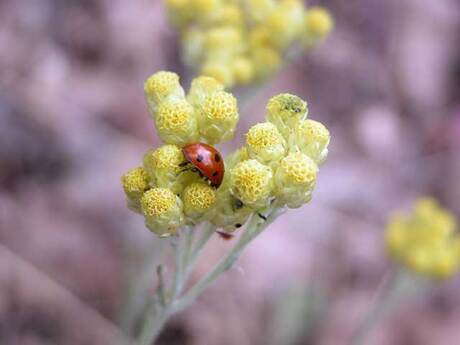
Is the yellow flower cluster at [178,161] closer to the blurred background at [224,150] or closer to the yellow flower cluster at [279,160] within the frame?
the yellow flower cluster at [279,160]

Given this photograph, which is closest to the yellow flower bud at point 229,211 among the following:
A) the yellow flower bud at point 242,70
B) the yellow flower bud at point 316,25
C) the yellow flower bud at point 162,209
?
the yellow flower bud at point 162,209

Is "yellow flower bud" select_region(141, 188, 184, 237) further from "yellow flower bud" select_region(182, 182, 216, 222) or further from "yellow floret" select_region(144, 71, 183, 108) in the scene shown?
"yellow floret" select_region(144, 71, 183, 108)

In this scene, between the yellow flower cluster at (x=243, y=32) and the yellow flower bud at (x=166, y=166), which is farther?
the yellow flower cluster at (x=243, y=32)

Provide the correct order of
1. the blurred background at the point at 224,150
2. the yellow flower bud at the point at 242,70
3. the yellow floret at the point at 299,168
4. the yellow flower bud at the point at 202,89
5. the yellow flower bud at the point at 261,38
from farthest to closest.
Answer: the blurred background at the point at 224,150
the yellow flower bud at the point at 261,38
the yellow flower bud at the point at 242,70
the yellow flower bud at the point at 202,89
the yellow floret at the point at 299,168

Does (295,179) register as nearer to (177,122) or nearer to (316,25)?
(177,122)

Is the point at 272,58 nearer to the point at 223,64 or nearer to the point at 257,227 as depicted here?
the point at 223,64

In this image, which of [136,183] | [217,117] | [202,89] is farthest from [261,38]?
[136,183]

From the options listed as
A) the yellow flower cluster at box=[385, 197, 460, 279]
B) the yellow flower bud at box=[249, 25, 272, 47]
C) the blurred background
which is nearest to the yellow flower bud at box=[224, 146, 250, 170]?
the yellow flower bud at box=[249, 25, 272, 47]

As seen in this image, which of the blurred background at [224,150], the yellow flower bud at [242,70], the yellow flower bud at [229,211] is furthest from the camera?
the blurred background at [224,150]
